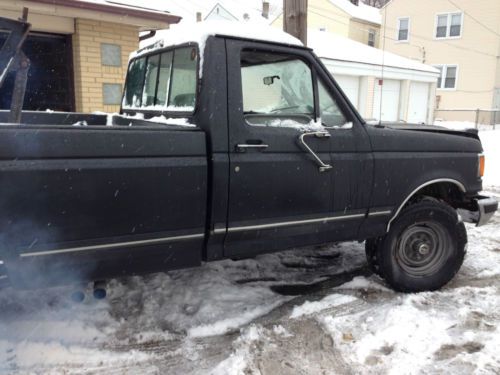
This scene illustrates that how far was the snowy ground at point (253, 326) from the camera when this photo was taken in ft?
9.82

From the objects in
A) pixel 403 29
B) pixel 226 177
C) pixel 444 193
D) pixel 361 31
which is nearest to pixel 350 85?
pixel 361 31

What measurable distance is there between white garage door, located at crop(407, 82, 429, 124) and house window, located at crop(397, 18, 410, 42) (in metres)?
7.58

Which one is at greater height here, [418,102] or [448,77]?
[448,77]

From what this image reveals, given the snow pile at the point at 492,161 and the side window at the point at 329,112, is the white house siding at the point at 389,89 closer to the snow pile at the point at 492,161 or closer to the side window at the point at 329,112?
the snow pile at the point at 492,161

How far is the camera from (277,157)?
3.21m

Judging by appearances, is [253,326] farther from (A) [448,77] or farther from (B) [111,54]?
(A) [448,77]

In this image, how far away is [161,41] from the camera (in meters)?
3.68

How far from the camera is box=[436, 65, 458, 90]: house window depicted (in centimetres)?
2747

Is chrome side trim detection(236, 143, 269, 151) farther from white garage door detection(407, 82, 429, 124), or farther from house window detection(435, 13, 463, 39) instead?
house window detection(435, 13, 463, 39)

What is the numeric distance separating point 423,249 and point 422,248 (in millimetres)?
14

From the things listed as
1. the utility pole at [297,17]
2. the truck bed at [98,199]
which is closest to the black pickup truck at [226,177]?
the truck bed at [98,199]

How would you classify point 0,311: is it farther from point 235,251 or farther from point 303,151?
point 303,151

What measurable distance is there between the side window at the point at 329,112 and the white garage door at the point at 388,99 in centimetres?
1742

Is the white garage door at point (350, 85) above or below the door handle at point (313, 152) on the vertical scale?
above
